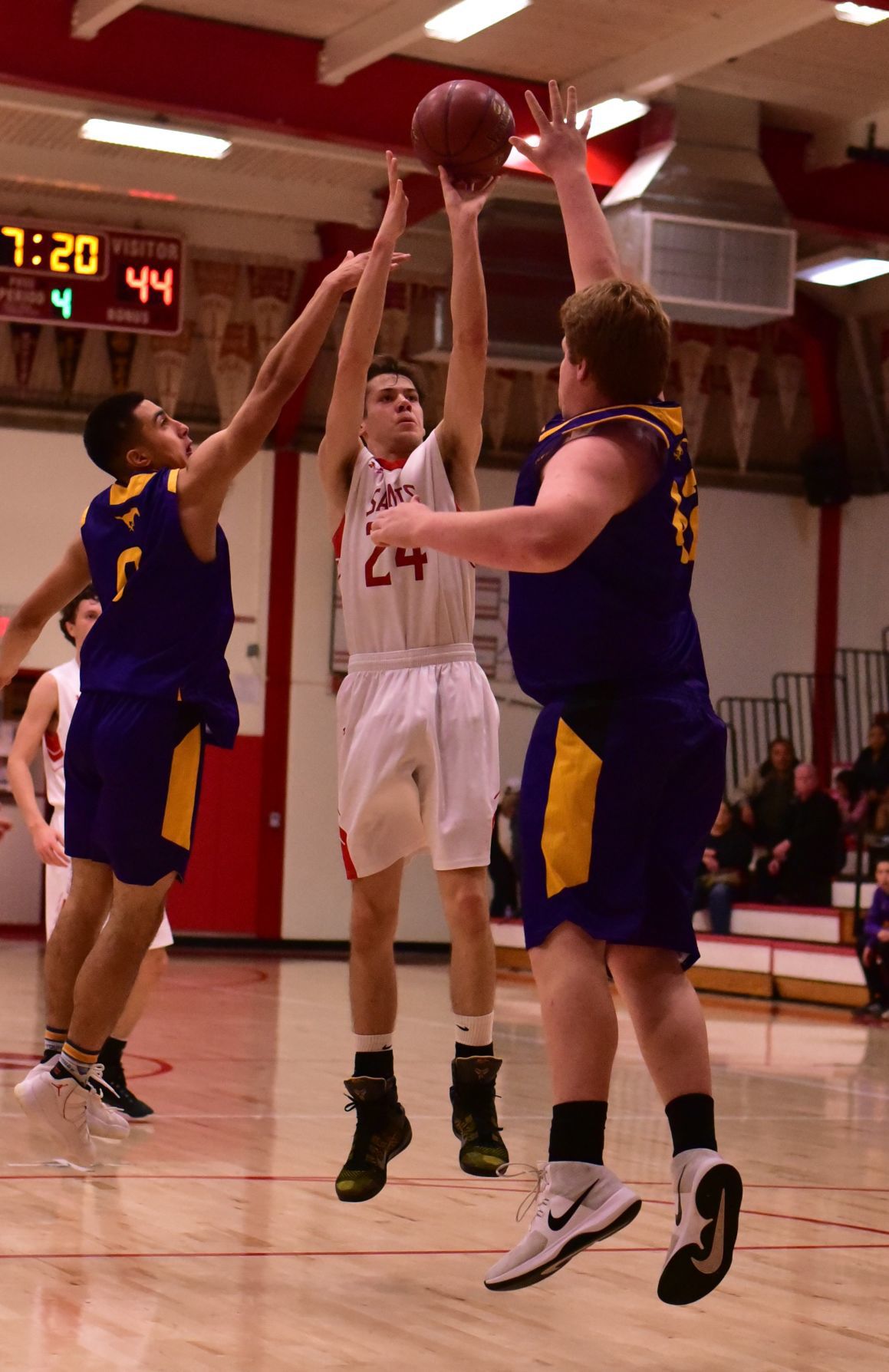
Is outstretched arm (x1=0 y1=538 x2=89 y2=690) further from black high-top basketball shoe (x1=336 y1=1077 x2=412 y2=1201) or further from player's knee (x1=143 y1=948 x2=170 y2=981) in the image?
player's knee (x1=143 y1=948 x2=170 y2=981)

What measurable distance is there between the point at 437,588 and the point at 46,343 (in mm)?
12380

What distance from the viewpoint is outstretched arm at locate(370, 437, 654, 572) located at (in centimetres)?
324

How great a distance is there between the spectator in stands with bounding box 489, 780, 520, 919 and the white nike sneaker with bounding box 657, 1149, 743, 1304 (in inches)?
503

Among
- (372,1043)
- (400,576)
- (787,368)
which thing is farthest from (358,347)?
(787,368)

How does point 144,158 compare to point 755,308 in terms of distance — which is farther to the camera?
point 144,158

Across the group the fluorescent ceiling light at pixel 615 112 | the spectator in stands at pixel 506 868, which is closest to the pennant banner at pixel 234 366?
the spectator in stands at pixel 506 868

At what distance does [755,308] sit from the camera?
12.1m

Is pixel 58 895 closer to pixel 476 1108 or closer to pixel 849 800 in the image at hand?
pixel 476 1108

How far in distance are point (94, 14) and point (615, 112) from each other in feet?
11.3

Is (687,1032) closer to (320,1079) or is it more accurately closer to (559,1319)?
(559,1319)

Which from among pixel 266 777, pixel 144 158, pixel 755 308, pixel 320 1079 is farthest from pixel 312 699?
pixel 320 1079

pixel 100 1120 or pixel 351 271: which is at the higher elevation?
pixel 351 271

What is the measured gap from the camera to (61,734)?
283 inches

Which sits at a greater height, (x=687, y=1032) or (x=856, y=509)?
(x=856, y=509)
